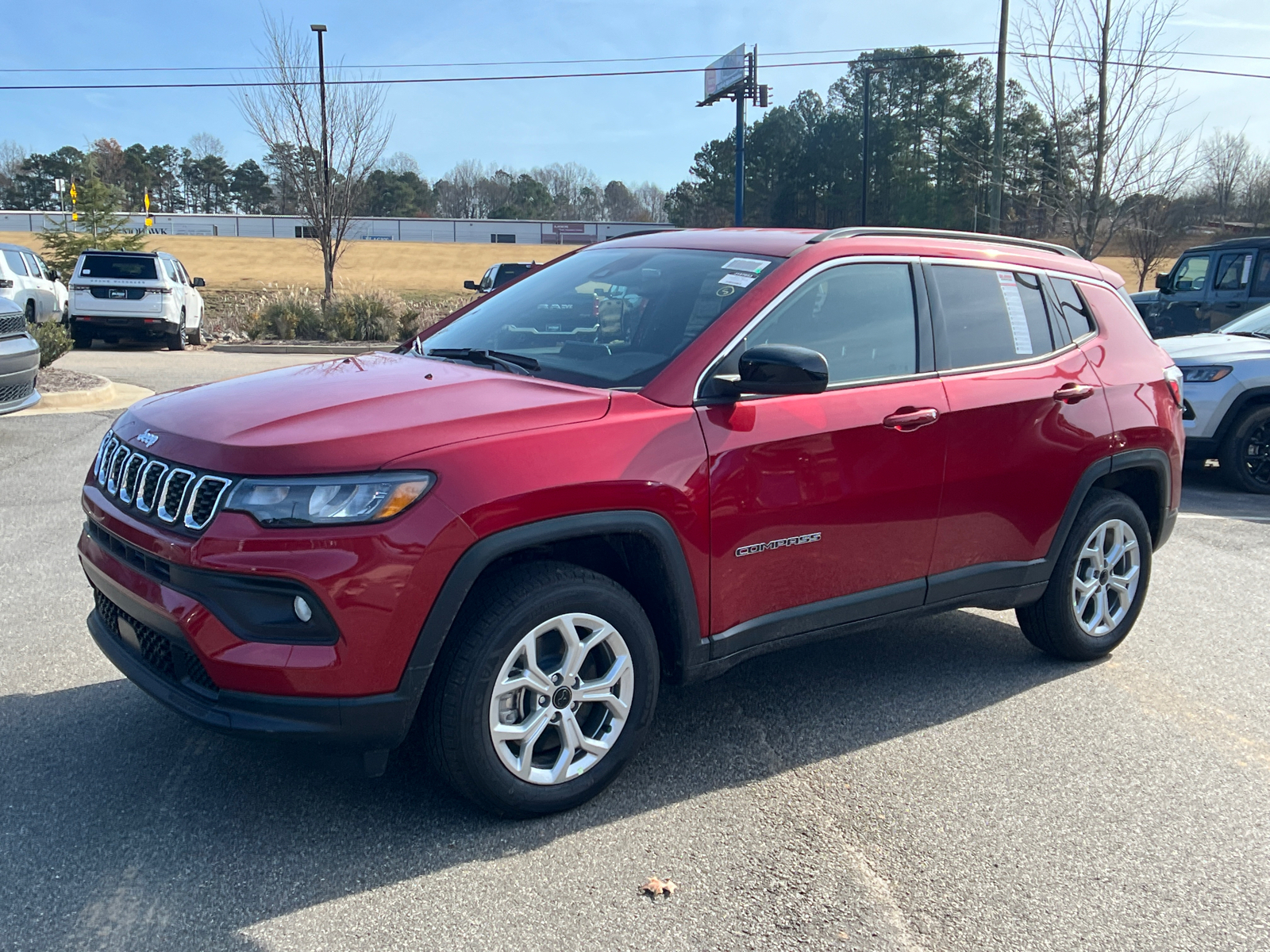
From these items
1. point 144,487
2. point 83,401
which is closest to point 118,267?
point 83,401

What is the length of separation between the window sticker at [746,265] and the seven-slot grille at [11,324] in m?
7.13

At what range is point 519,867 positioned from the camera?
3.09m

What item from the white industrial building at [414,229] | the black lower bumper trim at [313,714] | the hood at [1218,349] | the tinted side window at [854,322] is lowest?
the black lower bumper trim at [313,714]

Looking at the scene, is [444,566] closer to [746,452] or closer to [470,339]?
[746,452]

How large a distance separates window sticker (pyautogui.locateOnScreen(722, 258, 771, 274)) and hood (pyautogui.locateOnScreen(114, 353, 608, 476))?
87 centimetres

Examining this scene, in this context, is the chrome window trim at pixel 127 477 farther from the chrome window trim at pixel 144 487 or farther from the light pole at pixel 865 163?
the light pole at pixel 865 163

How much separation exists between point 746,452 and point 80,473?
22.1 ft

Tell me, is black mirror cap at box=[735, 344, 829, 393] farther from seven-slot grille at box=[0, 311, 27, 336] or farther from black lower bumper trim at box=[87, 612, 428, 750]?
seven-slot grille at box=[0, 311, 27, 336]

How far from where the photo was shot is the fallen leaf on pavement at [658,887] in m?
2.98

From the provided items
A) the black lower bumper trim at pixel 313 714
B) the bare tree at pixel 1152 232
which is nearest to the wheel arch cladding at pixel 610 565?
the black lower bumper trim at pixel 313 714

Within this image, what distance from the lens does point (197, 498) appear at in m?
2.99

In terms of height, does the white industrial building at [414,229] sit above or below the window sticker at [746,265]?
above

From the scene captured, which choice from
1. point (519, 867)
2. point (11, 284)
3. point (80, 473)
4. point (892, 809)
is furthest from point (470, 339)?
point (11, 284)

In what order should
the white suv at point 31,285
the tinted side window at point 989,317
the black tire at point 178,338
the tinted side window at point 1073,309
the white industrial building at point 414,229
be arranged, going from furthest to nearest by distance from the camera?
the white industrial building at point 414,229, the black tire at point 178,338, the white suv at point 31,285, the tinted side window at point 1073,309, the tinted side window at point 989,317
